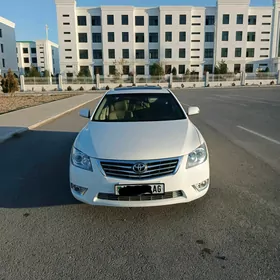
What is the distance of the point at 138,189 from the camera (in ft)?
9.86

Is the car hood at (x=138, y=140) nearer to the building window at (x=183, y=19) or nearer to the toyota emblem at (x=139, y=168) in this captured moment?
the toyota emblem at (x=139, y=168)

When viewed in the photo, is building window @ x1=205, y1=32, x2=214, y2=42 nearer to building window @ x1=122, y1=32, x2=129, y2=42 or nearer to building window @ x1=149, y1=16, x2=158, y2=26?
building window @ x1=149, y1=16, x2=158, y2=26

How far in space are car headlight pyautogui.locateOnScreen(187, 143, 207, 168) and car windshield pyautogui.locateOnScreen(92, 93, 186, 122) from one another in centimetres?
111

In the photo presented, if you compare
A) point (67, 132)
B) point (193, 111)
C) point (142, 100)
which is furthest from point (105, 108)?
point (67, 132)

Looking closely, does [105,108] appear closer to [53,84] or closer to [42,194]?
[42,194]

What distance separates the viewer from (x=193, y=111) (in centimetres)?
521

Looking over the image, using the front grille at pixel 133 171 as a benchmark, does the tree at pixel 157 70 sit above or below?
above

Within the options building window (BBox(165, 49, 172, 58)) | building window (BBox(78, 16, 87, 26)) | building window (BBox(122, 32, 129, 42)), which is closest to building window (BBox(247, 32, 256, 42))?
building window (BBox(165, 49, 172, 58))

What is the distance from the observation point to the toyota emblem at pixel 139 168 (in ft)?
9.81

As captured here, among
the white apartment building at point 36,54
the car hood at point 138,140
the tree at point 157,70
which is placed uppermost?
the white apartment building at point 36,54

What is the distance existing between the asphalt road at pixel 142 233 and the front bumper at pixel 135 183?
303 mm

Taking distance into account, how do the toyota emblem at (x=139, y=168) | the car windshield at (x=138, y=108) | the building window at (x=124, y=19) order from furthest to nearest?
the building window at (x=124, y=19), the car windshield at (x=138, y=108), the toyota emblem at (x=139, y=168)

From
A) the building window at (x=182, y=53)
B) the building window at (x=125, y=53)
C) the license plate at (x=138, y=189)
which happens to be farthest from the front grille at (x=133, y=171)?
the building window at (x=182, y=53)

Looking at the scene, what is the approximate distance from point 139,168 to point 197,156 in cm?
80
